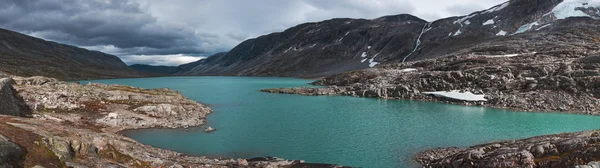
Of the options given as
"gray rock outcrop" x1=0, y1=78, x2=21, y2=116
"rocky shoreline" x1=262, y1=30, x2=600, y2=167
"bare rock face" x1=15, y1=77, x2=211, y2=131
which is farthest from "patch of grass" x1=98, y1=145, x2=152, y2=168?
"bare rock face" x1=15, y1=77, x2=211, y2=131

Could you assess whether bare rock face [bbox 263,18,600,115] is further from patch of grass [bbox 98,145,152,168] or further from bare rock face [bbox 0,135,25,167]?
bare rock face [bbox 0,135,25,167]

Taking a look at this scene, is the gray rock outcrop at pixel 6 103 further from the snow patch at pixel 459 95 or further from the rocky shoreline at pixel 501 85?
the snow patch at pixel 459 95

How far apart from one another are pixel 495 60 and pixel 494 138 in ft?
315

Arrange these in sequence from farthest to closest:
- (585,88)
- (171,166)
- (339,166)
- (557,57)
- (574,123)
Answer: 1. (557,57)
2. (585,88)
3. (574,123)
4. (339,166)
5. (171,166)

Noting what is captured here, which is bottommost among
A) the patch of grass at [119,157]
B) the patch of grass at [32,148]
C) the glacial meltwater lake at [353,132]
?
the glacial meltwater lake at [353,132]

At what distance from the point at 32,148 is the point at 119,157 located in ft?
24.5

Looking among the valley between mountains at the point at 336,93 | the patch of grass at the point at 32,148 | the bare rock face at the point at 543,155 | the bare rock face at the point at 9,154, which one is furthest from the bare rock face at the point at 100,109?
the bare rock face at the point at 543,155

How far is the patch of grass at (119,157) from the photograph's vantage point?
30.1 m

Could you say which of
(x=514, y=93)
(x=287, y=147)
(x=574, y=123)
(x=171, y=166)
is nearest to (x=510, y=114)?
(x=574, y=123)

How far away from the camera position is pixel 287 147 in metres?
48.7

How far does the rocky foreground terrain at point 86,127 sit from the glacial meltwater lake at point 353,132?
504 centimetres

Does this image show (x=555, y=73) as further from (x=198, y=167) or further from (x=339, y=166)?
(x=198, y=167)

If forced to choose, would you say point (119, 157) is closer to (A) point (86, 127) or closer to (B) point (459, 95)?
(A) point (86, 127)

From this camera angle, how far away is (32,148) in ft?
78.9
